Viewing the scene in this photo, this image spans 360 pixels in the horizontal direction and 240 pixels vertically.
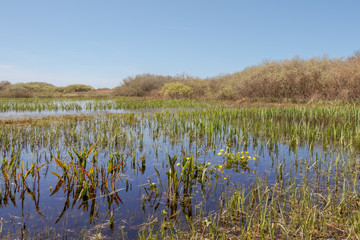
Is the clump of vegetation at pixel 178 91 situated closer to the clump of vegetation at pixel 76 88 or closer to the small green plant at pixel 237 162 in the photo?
the small green plant at pixel 237 162

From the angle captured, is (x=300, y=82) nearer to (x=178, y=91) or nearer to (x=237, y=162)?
(x=178, y=91)

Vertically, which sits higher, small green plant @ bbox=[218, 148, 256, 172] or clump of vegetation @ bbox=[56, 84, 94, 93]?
clump of vegetation @ bbox=[56, 84, 94, 93]

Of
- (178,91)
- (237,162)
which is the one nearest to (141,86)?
(178,91)

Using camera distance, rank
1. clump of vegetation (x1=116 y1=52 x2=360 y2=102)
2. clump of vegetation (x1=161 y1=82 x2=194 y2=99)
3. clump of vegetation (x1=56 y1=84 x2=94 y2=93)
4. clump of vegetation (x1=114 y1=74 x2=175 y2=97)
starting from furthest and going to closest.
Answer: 1. clump of vegetation (x1=56 y1=84 x2=94 y2=93)
2. clump of vegetation (x1=114 y1=74 x2=175 y2=97)
3. clump of vegetation (x1=161 y1=82 x2=194 y2=99)
4. clump of vegetation (x1=116 y1=52 x2=360 y2=102)

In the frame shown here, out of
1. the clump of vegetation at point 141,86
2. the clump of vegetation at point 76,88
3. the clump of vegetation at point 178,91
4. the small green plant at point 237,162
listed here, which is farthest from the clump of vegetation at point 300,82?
the clump of vegetation at point 76,88

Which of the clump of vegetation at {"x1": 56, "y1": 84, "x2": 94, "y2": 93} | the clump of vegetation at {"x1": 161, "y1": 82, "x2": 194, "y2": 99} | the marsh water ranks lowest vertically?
the marsh water

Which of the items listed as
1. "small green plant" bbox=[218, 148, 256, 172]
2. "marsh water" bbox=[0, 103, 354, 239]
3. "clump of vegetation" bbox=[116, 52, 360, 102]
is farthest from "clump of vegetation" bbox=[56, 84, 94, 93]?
"small green plant" bbox=[218, 148, 256, 172]

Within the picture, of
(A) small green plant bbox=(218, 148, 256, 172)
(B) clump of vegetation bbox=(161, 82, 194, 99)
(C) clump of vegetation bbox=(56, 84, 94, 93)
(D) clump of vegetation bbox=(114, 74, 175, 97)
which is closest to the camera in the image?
(A) small green plant bbox=(218, 148, 256, 172)

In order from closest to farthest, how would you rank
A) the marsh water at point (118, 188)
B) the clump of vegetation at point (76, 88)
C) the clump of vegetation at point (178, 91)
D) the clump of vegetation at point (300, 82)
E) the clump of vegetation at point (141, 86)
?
the marsh water at point (118, 188), the clump of vegetation at point (300, 82), the clump of vegetation at point (178, 91), the clump of vegetation at point (141, 86), the clump of vegetation at point (76, 88)

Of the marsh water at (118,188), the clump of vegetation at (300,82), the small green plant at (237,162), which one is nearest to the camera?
the marsh water at (118,188)

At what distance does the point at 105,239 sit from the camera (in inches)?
121

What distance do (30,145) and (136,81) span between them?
118 ft

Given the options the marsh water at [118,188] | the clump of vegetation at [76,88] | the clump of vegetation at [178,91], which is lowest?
the marsh water at [118,188]

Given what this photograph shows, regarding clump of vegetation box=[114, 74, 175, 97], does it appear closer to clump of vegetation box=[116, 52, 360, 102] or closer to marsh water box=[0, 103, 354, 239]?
clump of vegetation box=[116, 52, 360, 102]
